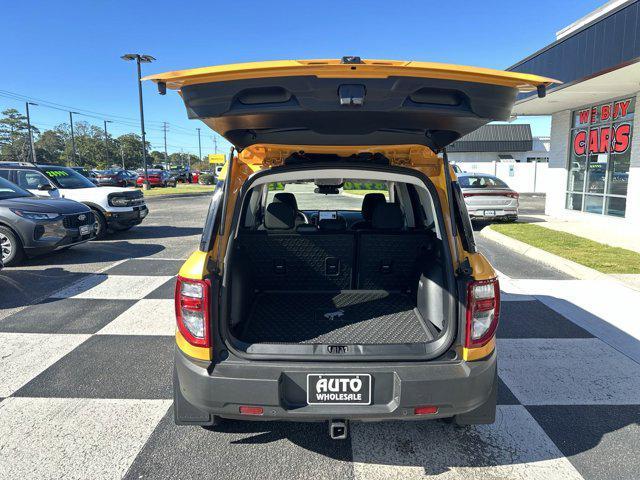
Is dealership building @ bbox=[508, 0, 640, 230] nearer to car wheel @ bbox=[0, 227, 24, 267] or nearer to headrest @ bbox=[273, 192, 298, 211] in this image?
headrest @ bbox=[273, 192, 298, 211]

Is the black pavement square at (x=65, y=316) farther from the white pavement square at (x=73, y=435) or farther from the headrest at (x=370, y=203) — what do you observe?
the headrest at (x=370, y=203)

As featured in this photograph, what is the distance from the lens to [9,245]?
706cm

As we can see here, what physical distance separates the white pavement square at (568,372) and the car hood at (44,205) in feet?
23.8

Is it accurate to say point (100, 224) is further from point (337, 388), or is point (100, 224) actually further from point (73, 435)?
point (337, 388)

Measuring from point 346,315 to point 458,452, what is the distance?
44.9 inches

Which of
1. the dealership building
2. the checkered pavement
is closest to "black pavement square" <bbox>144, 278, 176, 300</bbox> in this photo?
the checkered pavement

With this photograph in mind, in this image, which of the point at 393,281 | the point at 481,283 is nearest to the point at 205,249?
the point at 481,283

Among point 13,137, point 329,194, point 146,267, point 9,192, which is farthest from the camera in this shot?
point 13,137

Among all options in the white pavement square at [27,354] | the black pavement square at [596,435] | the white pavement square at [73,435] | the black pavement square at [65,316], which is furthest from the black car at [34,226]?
the black pavement square at [596,435]

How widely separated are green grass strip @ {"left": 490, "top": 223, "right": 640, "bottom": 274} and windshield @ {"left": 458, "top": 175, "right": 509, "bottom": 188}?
61.6 inches

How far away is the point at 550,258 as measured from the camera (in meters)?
7.73

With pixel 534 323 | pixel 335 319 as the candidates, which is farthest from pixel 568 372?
pixel 335 319

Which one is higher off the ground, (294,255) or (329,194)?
(329,194)

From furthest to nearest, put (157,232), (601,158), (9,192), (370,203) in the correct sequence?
1. (601,158)
2. (157,232)
3. (9,192)
4. (370,203)
